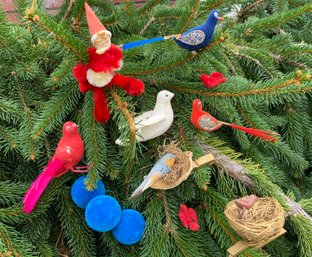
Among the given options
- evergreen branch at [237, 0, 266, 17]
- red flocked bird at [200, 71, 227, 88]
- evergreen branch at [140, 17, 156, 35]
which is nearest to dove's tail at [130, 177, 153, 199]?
red flocked bird at [200, 71, 227, 88]

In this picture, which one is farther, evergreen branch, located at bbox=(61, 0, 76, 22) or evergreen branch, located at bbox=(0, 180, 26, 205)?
evergreen branch, located at bbox=(61, 0, 76, 22)

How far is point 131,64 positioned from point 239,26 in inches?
13.9

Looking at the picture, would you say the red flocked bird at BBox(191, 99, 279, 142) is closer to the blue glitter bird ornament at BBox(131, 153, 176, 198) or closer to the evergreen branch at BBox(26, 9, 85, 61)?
the blue glitter bird ornament at BBox(131, 153, 176, 198)

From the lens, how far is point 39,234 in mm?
654

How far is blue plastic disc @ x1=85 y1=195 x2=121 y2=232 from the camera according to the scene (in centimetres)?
62

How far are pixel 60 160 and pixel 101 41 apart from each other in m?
0.19

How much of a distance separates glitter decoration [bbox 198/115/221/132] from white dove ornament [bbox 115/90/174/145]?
0.18ft

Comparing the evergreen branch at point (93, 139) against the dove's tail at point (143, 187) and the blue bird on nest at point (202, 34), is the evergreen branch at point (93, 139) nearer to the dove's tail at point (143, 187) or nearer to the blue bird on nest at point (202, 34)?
the dove's tail at point (143, 187)

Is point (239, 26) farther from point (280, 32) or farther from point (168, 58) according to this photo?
point (168, 58)

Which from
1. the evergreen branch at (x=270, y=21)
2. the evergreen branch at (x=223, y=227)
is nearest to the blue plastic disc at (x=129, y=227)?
the evergreen branch at (x=223, y=227)

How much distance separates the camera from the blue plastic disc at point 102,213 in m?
0.62

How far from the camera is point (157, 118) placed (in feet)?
2.09

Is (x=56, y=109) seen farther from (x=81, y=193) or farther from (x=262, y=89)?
(x=262, y=89)

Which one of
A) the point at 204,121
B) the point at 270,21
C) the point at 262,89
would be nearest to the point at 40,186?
the point at 204,121
